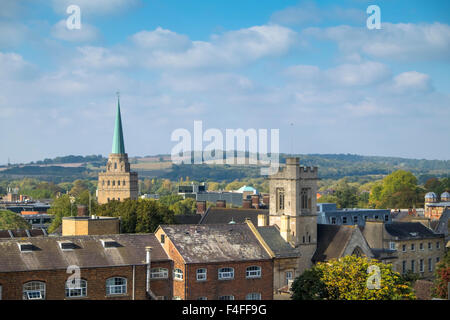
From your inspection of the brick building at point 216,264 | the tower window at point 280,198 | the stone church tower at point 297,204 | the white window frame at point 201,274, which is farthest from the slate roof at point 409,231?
the white window frame at point 201,274

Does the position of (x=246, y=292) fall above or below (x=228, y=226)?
below

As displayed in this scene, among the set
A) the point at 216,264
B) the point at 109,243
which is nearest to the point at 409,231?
the point at 216,264

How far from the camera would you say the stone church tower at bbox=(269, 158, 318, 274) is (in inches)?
2771

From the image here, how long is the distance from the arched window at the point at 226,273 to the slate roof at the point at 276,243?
682 centimetres

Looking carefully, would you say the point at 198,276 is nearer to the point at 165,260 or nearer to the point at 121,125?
the point at 165,260

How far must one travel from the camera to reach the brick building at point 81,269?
4856 centimetres

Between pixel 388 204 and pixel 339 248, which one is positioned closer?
pixel 339 248

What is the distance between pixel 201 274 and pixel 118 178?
12194cm

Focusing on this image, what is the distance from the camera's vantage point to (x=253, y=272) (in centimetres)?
5925

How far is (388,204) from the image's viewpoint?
16762cm

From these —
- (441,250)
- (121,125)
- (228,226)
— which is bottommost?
(441,250)
